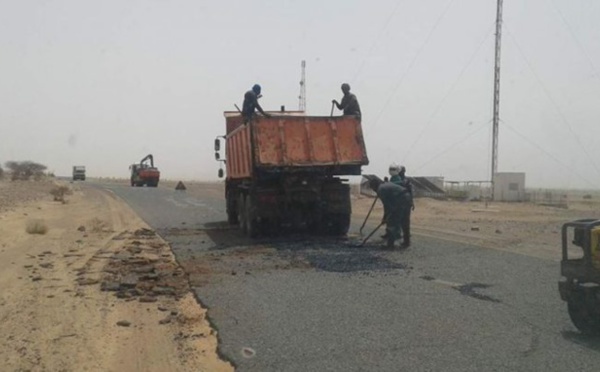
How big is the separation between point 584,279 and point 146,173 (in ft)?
200

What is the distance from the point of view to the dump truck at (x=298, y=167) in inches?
592

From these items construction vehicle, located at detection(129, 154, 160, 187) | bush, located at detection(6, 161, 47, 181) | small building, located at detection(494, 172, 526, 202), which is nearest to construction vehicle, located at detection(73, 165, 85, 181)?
bush, located at detection(6, 161, 47, 181)

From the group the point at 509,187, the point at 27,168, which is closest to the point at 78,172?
the point at 27,168

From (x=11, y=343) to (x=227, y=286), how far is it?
347cm

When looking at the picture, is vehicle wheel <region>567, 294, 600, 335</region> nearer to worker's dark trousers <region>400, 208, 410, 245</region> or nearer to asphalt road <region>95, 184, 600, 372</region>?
asphalt road <region>95, 184, 600, 372</region>

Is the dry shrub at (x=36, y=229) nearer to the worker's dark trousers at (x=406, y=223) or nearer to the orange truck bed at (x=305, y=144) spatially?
the orange truck bed at (x=305, y=144)

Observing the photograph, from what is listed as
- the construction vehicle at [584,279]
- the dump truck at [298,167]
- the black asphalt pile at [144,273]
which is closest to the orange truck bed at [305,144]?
the dump truck at [298,167]

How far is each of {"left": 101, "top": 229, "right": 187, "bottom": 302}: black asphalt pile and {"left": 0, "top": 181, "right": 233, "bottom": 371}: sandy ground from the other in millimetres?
19

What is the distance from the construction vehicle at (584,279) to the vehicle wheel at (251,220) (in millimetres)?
9647

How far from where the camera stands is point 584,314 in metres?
6.54

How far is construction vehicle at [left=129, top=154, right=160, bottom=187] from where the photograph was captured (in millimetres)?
64500

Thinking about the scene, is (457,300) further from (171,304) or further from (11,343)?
(11,343)

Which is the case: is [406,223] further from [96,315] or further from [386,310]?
[96,315]

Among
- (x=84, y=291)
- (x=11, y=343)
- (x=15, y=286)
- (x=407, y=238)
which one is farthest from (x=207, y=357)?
(x=407, y=238)
